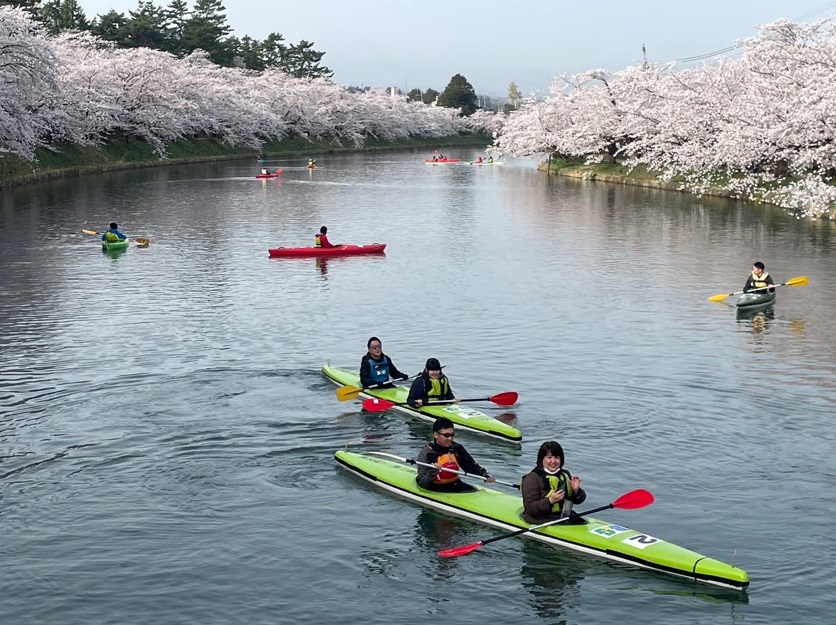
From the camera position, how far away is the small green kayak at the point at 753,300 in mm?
26016

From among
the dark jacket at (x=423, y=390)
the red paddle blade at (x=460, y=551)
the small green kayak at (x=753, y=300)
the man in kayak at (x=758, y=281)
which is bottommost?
the red paddle blade at (x=460, y=551)

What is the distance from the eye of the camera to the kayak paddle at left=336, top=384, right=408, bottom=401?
18047mm

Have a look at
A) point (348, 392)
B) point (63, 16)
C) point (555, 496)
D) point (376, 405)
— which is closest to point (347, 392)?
point (348, 392)

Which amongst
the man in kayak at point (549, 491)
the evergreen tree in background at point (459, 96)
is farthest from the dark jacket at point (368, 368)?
the evergreen tree in background at point (459, 96)

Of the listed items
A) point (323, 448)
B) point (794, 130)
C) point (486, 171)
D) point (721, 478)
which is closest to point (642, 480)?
point (721, 478)

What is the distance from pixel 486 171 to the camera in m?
86.6

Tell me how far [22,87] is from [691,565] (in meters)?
46.5

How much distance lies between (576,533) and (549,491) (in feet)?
1.90

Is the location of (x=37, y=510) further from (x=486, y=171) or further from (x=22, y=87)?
(x=486, y=171)

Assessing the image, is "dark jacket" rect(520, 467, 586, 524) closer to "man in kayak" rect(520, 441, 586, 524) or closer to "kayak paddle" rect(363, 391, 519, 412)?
"man in kayak" rect(520, 441, 586, 524)

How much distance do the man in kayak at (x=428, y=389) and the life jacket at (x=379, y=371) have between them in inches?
45.9

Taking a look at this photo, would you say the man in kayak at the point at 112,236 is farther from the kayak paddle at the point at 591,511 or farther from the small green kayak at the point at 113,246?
the kayak paddle at the point at 591,511

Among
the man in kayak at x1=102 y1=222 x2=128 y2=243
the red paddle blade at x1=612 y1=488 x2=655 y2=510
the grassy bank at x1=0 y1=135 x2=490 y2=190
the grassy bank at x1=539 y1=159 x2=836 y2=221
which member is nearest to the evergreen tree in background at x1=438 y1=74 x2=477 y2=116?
the grassy bank at x1=0 y1=135 x2=490 y2=190

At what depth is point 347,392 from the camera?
1812 centimetres
